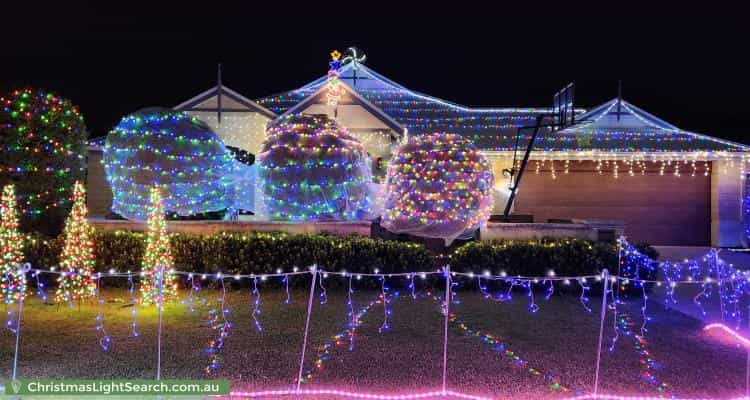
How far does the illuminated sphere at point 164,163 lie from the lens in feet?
36.3

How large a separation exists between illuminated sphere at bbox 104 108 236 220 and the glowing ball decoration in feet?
12.9

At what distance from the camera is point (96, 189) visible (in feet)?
54.2

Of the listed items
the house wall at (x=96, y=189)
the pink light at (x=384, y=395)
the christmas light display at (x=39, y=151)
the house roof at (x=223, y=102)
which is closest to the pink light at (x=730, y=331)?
the pink light at (x=384, y=395)

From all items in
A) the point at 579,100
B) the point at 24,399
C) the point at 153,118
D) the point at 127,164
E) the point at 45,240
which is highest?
the point at 579,100

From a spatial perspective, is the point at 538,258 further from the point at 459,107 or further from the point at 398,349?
the point at 459,107

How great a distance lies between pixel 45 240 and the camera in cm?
1056

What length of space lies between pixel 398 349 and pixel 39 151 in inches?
332

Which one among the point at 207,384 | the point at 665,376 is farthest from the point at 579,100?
the point at 207,384

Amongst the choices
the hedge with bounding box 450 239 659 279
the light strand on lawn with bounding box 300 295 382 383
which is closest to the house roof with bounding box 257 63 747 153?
the hedge with bounding box 450 239 659 279

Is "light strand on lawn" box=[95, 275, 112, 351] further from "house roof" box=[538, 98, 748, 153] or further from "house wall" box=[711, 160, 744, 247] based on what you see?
"house wall" box=[711, 160, 744, 247]

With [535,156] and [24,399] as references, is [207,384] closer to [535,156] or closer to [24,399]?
[24,399]

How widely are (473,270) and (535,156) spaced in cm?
711

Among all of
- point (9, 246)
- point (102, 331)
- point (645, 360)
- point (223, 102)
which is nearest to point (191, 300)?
point (102, 331)

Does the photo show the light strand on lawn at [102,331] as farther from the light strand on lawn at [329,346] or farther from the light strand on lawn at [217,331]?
the light strand on lawn at [329,346]
